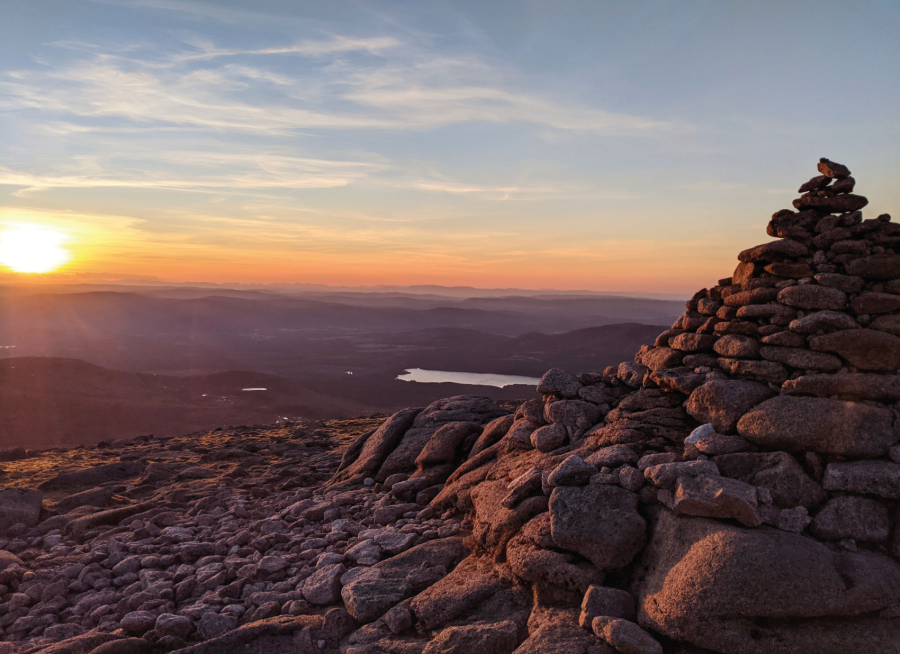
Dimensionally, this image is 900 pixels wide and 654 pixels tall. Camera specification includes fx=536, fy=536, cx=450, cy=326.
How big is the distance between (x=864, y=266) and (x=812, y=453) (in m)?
2.69

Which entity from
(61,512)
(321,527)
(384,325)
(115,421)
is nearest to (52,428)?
(115,421)

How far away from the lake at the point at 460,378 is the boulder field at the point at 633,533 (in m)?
43.9

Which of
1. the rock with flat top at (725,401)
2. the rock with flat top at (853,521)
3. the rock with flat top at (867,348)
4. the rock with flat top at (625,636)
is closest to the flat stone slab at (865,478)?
the rock with flat top at (853,521)

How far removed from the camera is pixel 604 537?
6355 mm

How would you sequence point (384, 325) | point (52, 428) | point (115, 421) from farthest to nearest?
point (384, 325), point (115, 421), point (52, 428)

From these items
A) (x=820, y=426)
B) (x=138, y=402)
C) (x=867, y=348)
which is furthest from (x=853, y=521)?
(x=138, y=402)

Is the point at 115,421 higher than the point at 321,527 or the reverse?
the reverse

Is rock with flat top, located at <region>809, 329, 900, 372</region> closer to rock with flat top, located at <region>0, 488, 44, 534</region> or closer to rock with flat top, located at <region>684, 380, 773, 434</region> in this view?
rock with flat top, located at <region>684, 380, 773, 434</region>

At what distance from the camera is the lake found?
55584mm

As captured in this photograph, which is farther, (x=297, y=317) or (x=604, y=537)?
(x=297, y=317)

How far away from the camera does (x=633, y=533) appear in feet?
20.9

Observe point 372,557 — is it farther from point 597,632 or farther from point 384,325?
point 384,325

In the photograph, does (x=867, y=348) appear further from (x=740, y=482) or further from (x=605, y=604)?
(x=605, y=604)

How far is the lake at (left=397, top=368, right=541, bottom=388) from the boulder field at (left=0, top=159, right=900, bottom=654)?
43.9m
